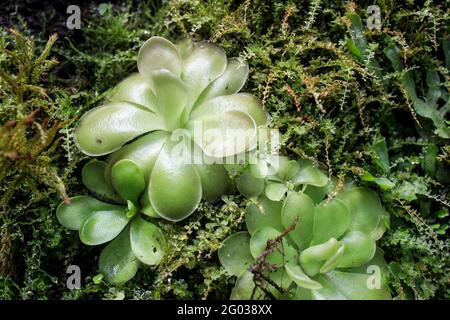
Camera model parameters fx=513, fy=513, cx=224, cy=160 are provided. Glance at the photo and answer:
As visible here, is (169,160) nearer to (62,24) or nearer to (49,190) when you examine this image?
(49,190)

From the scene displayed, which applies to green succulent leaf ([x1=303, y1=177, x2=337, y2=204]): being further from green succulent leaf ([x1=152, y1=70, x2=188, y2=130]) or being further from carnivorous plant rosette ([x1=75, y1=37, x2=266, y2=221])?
green succulent leaf ([x1=152, y1=70, x2=188, y2=130])

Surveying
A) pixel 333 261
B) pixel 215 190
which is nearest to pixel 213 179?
pixel 215 190

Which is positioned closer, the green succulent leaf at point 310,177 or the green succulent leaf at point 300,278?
the green succulent leaf at point 300,278

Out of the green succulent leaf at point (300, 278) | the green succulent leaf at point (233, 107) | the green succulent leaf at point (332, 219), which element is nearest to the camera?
the green succulent leaf at point (300, 278)

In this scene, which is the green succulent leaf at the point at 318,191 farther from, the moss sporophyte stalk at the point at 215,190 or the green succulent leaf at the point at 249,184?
the green succulent leaf at the point at 249,184

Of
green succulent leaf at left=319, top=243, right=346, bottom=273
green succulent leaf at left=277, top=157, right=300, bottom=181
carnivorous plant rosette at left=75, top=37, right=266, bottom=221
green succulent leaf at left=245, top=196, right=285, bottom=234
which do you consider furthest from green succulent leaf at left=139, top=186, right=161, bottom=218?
green succulent leaf at left=319, top=243, right=346, bottom=273

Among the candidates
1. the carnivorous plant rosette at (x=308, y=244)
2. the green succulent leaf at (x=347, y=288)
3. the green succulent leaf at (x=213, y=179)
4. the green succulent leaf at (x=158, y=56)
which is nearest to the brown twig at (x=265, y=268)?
the carnivorous plant rosette at (x=308, y=244)

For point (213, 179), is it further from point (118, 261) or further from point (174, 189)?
point (118, 261)
